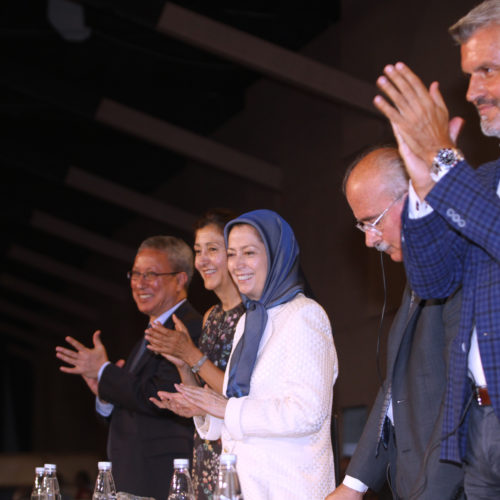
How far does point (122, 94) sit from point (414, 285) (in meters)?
8.22

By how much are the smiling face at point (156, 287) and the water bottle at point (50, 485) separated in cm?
116

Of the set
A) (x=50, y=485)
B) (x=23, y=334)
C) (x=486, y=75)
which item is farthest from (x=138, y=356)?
(x=23, y=334)

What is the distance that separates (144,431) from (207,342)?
37cm

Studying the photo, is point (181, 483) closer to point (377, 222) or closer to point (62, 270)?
point (377, 222)

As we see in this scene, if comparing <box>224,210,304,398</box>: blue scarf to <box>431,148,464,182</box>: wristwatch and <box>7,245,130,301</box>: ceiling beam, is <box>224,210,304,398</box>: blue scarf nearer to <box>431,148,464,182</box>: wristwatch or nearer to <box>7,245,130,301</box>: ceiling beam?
<box>431,148,464,182</box>: wristwatch

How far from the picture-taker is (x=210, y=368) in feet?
7.95

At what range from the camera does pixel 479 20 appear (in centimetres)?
160

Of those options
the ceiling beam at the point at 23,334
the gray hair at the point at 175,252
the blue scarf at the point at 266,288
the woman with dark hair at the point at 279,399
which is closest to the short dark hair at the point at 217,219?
the gray hair at the point at 175,252

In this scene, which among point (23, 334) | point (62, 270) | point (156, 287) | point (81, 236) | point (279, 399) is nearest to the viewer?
point (279, 399)

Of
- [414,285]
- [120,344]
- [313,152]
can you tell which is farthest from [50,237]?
[414,285]

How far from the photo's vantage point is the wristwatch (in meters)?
1.37

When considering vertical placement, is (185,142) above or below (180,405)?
above

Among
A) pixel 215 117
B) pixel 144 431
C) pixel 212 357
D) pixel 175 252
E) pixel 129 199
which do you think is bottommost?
pixel 144 431

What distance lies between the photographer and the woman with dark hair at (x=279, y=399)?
1909mm
